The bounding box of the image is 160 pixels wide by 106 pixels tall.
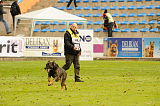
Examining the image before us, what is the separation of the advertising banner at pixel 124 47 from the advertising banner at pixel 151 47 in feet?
1.08

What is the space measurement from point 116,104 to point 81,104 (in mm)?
821

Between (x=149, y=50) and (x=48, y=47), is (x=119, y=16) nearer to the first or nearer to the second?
(x=149, y=50)

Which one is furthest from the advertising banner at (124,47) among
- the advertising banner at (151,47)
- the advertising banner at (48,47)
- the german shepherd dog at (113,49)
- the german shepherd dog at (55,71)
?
the german shepherd dog at (55,71)

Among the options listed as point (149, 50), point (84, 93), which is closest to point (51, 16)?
point (149, 50)

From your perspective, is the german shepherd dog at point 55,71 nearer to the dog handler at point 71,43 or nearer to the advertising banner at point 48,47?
the dog handler at point 71,43

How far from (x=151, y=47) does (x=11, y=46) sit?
9.01m

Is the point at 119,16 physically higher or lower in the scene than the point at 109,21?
higher

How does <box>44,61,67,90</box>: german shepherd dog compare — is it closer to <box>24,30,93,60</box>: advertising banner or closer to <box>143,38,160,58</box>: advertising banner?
<box>24,30,93,60</box>: advertising banner

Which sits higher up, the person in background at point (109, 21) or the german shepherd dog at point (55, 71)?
the person in background at point (109, 21)

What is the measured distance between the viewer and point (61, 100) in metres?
15.0

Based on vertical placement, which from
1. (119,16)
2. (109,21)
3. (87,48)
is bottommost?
(87,48)

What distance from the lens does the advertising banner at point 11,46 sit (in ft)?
123

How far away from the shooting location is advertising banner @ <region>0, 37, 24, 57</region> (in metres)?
37.6

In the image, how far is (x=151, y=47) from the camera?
3856 centimetres
